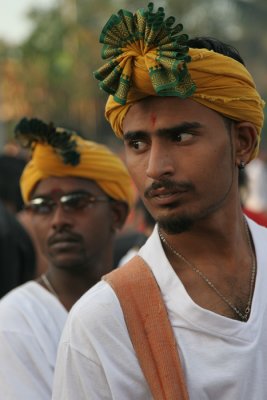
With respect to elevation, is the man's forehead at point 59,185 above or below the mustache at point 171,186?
above

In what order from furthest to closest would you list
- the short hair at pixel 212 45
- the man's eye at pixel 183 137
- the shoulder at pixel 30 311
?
the shoulder at pixel 30 311, the short hair at pixel 212 45, the man's eye at pixel 183 137

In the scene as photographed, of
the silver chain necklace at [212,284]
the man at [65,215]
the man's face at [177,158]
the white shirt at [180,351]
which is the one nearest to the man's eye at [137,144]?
the man's face at [177,158]

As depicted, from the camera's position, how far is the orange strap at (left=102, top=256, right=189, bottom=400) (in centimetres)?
326

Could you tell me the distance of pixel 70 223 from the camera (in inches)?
213

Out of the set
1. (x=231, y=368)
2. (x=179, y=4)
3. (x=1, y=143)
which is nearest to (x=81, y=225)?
(x=231, y=368)

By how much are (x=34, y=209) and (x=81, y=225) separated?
0.27 metres

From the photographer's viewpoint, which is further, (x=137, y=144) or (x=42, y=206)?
(x=42, y=206)

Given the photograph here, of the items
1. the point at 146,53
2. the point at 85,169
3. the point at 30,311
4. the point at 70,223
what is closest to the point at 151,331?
the point at 146,53

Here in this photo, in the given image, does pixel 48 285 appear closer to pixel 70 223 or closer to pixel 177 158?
pixel 70 223

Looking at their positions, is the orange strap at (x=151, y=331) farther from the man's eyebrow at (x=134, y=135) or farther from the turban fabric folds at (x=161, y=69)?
the turban fabric folds at (x=161, y=69)

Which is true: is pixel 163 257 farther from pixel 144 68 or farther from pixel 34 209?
pixel 34 209

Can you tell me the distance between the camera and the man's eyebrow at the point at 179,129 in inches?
136

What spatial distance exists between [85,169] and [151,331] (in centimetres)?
235

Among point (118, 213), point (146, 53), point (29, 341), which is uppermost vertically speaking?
point (146, 53)
